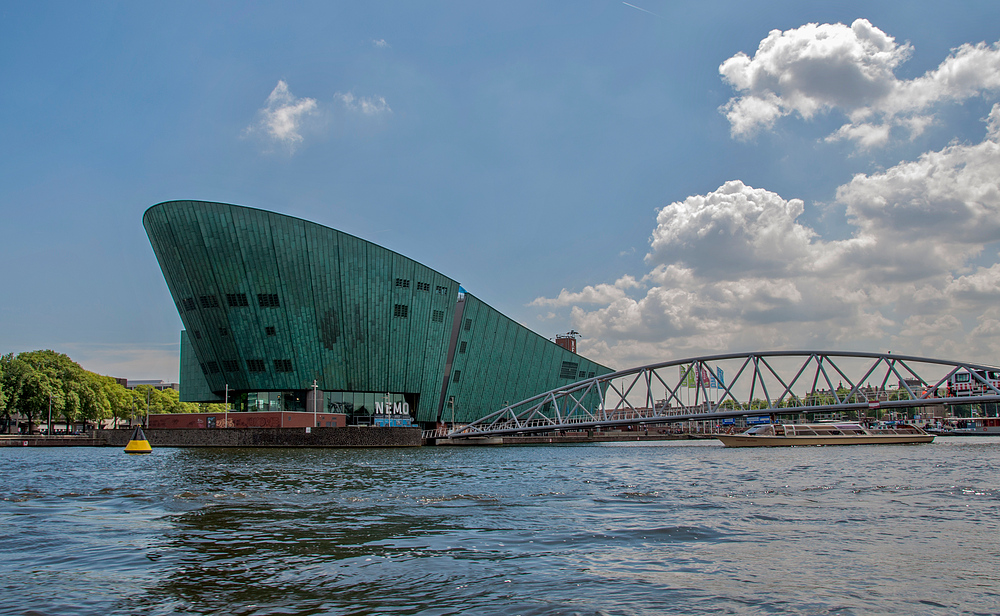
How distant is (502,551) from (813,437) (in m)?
69.0

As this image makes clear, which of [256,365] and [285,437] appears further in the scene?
[256,365]

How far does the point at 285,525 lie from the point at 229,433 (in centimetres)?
6068

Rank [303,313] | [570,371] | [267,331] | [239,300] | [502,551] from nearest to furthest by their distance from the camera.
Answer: [502,551] → [239,300] → [267,331] → [303,313] → [570,371]

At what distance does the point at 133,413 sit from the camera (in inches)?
4815

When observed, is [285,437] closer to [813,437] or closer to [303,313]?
[303,313]

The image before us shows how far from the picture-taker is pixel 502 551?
11352 millimetres

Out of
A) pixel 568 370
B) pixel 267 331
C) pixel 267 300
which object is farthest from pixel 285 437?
pixel 568 370

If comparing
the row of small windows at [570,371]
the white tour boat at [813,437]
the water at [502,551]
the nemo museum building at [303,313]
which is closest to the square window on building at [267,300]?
the nemo museum building at [303,313]

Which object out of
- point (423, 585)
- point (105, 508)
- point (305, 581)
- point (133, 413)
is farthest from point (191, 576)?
point (133, 413)

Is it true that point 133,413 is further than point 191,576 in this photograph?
Yes

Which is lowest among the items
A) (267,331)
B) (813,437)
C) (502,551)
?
(813,437)

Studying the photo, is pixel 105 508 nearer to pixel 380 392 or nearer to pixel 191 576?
pixel 191 576

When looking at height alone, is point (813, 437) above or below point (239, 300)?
below

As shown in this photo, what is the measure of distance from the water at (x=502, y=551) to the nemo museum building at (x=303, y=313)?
58279 mm
